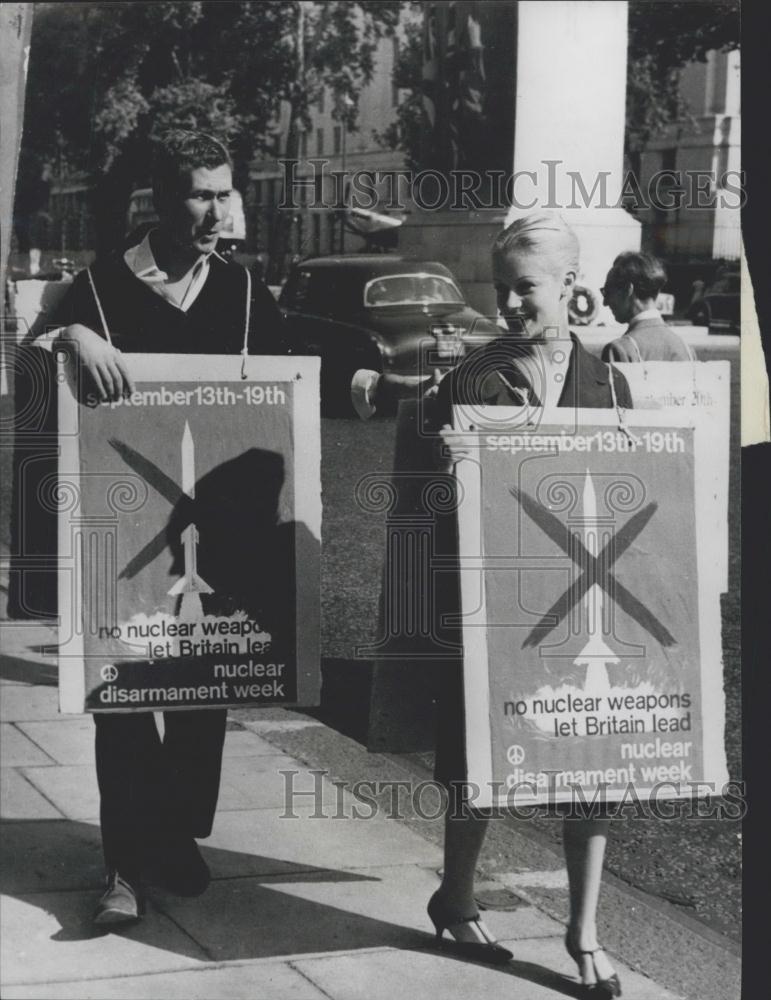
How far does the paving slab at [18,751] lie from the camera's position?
205 inches

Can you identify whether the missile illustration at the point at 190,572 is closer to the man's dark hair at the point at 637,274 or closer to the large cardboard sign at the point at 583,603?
the large cardboard sign at the point at 583,603

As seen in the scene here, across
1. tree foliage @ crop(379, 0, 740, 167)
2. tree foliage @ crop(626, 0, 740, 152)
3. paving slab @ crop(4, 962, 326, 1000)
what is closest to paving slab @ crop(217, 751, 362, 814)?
paving slab @ crop(4, 962, 326, 1000)

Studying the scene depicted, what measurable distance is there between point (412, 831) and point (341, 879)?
0.47 m

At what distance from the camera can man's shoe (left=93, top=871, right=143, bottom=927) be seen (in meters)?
3.74

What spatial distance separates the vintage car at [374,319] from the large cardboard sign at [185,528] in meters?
0.21

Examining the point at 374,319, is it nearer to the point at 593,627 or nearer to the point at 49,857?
the point at 593,627

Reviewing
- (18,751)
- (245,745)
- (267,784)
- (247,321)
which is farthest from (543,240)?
(18,751)

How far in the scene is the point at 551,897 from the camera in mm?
4184

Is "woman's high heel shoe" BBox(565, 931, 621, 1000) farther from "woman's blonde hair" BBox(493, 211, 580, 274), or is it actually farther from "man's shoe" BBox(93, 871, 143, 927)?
"woman's blonde hair" BBox(493, 211, 580, 274)

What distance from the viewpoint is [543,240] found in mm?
3338

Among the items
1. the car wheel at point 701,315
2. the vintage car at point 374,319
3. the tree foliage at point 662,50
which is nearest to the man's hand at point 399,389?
the vintage car at point 374,319

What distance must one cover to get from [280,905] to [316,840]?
0.52 metres

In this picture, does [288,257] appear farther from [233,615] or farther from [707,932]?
[707,932]

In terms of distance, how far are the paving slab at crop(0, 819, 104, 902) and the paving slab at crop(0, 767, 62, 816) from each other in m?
0.07
